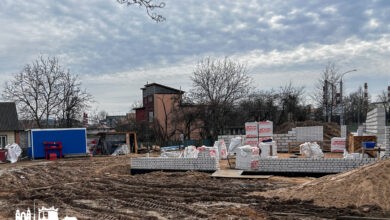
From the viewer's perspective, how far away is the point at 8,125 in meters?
29.0

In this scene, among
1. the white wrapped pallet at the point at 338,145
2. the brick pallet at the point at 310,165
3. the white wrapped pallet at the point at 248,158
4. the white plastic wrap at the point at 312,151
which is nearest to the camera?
the brick pallet at the point at 310,165

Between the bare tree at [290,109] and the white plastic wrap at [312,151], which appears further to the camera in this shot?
the bare tree at [290,109]

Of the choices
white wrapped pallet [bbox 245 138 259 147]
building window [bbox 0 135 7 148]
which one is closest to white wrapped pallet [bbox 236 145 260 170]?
white wrapped pallet [bbox 245 138 259 147]

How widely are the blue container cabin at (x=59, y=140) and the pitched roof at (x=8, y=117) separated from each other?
5.15 m

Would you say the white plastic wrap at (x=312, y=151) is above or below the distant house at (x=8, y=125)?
below

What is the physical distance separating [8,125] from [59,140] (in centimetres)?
746

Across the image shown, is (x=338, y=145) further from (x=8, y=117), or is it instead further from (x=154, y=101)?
(x=154, y=101)

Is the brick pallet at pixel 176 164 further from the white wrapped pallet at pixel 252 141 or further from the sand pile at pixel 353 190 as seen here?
the white wrapped pallet at pixel 252 141

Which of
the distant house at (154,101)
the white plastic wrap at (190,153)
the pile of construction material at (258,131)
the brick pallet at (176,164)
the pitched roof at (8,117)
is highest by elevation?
the distant house at (154,101)

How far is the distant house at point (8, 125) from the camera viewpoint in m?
28.5

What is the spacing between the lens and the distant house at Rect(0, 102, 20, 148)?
93.7 feet

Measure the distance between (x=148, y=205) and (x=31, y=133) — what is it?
18190 millimetres

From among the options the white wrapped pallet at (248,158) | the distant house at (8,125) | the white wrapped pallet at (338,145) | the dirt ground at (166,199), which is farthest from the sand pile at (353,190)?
the distant house at (8,125)

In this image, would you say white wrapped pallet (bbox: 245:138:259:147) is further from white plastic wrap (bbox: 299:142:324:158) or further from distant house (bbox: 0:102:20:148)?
distant house (bbox: 0:102:20:148)
